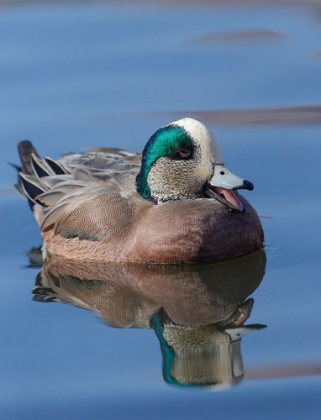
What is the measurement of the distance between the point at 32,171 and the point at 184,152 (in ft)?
5.00

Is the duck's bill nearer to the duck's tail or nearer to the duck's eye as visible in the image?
the duck's eye

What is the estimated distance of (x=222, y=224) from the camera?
758cm

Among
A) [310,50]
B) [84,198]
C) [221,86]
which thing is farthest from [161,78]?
[84,198]

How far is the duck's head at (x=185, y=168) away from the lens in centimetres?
758

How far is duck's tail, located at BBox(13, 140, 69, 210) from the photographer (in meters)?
8.48

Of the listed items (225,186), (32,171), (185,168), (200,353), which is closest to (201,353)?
(200,353)

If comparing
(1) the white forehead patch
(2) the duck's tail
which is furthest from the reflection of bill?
(2) the duck's tail

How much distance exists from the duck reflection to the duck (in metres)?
0.10

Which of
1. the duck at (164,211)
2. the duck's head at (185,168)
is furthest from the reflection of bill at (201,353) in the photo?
the duck's head at (185,168)

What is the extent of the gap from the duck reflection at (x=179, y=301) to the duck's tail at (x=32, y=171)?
0.70 m

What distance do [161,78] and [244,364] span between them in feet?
16.8

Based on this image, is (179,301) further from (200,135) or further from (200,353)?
(200,135)

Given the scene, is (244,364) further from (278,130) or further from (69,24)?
(69,24)

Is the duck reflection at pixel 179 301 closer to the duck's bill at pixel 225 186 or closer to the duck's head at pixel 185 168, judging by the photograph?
the duck's bill at pixel 225 186
